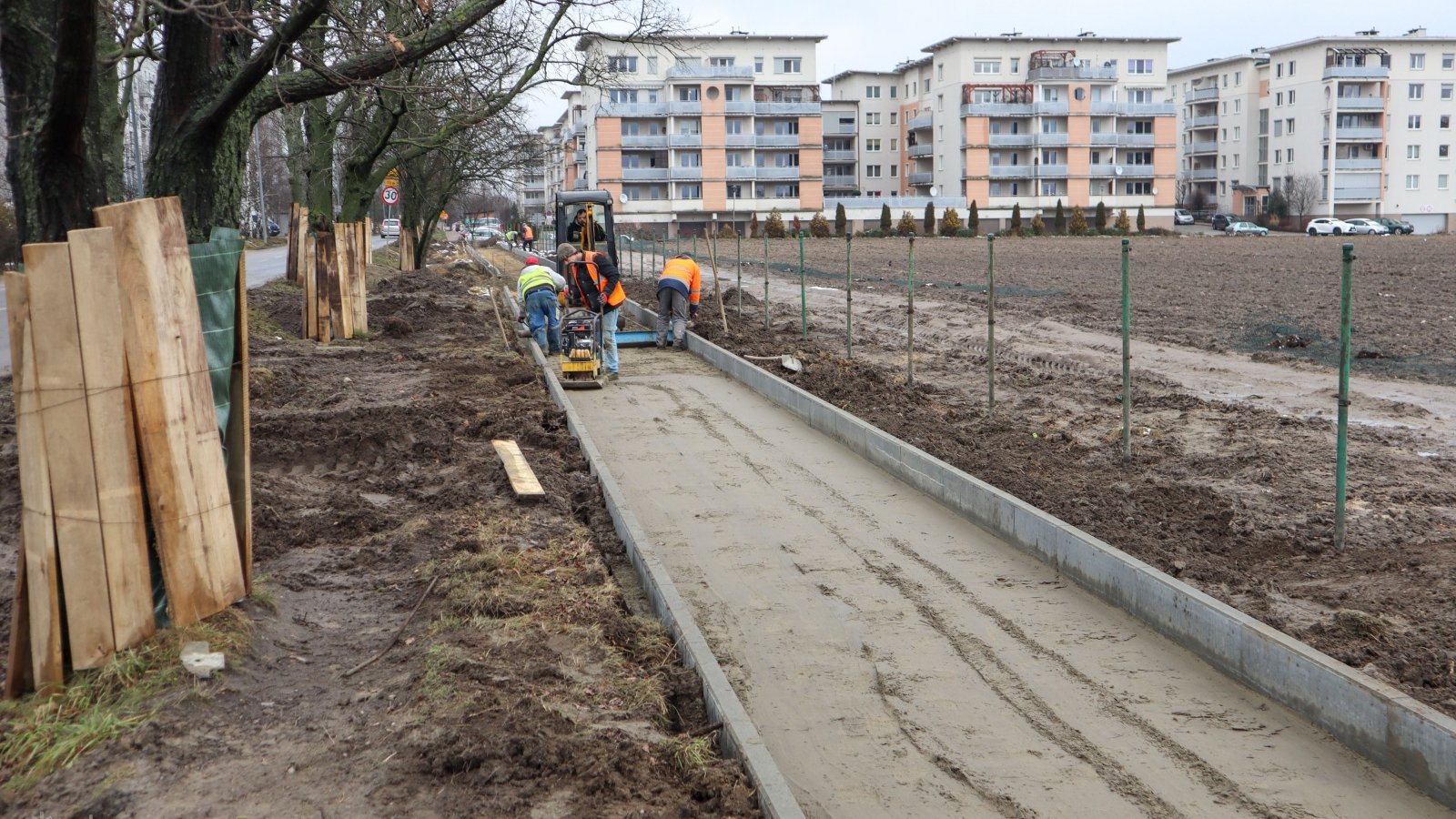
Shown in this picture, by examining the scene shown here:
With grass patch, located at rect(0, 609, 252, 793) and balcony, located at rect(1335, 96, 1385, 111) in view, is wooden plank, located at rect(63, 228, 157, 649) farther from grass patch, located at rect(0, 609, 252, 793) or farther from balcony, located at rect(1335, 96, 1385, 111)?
balcony, located at rect(1335, 96, 1385, 111)

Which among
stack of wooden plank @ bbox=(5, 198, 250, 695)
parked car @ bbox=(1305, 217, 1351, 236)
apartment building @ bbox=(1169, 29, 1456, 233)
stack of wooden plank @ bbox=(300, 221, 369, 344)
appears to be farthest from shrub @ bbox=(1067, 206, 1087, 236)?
stack of wooden plank @ bbox=(5, 198, 250, 695)

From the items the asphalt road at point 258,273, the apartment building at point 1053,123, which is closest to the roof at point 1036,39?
the apartment building at point 1053,123

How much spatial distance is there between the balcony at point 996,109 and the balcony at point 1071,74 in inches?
104

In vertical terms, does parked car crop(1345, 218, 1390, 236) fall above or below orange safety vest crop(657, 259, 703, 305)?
below

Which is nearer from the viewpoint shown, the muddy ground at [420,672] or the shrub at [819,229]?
the muddy ground at [420,672]

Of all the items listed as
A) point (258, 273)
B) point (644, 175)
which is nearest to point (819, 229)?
point (644, 175)

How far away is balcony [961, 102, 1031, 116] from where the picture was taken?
3684 inches

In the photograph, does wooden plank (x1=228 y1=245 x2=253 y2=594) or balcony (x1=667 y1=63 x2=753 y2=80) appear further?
balcony (x1=667 y1=63 x2=753 y2=80)

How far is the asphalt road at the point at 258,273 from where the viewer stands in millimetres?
17025

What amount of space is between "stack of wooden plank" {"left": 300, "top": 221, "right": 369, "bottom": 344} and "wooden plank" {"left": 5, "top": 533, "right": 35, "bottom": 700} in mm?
14410

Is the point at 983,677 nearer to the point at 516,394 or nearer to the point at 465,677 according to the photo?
the point at 465,677

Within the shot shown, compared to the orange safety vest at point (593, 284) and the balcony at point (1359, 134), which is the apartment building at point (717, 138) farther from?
the orange safety vest at point (593, 284)

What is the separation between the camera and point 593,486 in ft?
32.9

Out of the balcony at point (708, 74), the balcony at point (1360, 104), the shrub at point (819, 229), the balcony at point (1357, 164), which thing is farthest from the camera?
the balcony at point (1357, 164)
